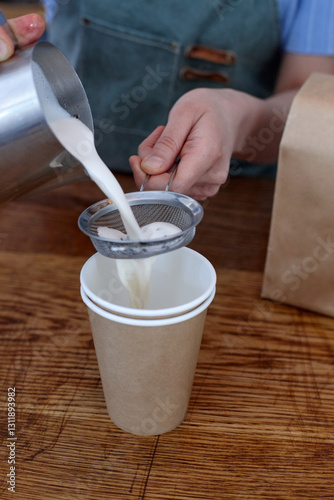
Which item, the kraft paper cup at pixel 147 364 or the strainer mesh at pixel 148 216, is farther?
the strainer mesh at pixel 148 216

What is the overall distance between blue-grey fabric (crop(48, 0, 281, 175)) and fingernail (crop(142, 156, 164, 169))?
573 millimetres

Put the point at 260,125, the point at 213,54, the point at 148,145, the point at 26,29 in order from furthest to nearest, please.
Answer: the point at 213,54
the point at 260,125
the point at 148,145
the point at 26,29

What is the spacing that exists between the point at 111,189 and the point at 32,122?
143 mm

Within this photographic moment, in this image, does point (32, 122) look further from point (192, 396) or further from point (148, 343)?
point (192, 396)

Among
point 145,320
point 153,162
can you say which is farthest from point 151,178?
point 145,320

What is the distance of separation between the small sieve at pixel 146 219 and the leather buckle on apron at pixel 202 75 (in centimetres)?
60

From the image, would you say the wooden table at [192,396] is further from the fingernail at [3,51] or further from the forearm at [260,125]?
the fingernail at [3,51]

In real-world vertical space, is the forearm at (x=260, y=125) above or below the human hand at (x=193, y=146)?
below

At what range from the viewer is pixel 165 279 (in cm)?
78

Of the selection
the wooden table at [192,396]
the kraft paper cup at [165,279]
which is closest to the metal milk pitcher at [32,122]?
the kraft paper cup at [165,279]

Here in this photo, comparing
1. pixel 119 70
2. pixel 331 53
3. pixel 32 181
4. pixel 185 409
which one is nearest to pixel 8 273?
pixel 32 181

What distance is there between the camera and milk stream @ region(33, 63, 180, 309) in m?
0.68

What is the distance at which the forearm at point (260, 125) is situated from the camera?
103 centimetres

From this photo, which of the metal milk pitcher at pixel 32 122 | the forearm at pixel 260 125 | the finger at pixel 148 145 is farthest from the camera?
the forearm at pixel 260 125
